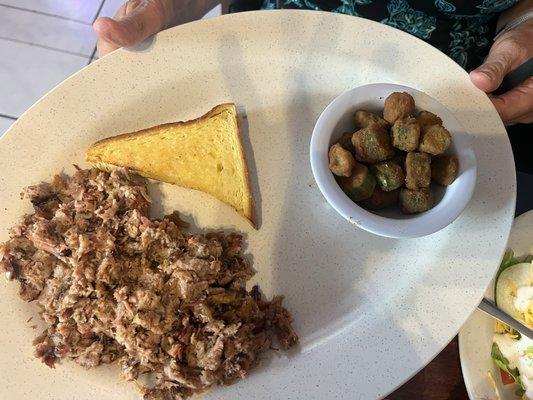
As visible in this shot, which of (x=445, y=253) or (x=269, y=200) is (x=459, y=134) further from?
(x=269, y=200)

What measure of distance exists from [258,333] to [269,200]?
1.24ft

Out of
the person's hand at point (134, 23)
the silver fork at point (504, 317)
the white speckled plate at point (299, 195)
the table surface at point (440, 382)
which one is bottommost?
the table surface at point (440, 382)

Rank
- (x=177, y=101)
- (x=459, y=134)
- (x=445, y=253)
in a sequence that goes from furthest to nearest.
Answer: (x=177, y=101)
(x=445, y=253)
(x=459, y=134)

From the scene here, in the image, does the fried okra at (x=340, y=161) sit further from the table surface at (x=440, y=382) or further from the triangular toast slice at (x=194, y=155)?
the table surface at (x=440, y=382)

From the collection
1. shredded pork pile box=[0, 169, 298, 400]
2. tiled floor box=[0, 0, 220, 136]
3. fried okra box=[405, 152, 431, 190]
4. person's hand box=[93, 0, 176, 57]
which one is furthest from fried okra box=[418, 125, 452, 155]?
tiled floor box=[0, 0, 220, 136]

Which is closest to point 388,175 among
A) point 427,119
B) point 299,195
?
point 427,119

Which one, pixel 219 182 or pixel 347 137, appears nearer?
pixel 347 137

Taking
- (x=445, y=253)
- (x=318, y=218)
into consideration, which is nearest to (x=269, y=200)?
(x=318, y=218)

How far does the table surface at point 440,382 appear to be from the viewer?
4.61 feet

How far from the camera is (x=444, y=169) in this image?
4.02 ft

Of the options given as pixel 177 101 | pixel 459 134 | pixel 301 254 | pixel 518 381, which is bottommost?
pixel 518 381

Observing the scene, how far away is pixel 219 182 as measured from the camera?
1.42 meters

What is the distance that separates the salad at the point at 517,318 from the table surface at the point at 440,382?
0.36 feet

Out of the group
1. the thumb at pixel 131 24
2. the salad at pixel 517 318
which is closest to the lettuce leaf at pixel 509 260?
the salad at pixel 517 318
